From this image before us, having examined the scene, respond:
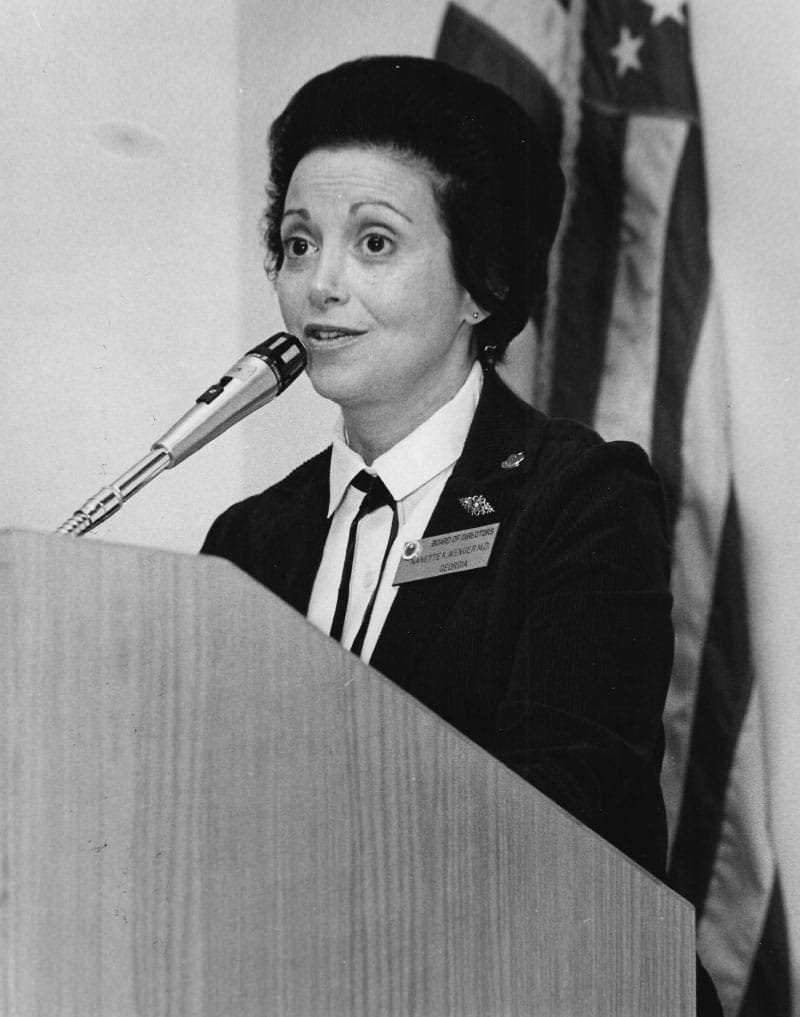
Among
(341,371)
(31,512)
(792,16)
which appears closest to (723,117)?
(792,16)

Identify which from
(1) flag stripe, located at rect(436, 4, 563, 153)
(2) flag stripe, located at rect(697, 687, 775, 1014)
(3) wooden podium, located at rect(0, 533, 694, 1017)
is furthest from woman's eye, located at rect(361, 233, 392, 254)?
(3) wooden podium, located at rect(0, 533, 694, 1017)

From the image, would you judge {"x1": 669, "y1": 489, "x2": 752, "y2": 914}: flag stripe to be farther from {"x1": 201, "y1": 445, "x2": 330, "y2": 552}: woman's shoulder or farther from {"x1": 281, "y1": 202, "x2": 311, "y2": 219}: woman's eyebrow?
{"x1": 281, "y1": 202, "x2": 311, "y2": 219}: woman's eyebrow

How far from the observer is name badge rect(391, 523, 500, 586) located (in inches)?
76.4

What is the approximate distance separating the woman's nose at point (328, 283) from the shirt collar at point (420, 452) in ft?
0.58

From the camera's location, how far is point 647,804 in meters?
1.95

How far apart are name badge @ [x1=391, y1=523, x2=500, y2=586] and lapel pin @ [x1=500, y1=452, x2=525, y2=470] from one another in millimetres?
109

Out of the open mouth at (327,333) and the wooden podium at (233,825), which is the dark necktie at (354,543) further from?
the wooden podium at (233,825)

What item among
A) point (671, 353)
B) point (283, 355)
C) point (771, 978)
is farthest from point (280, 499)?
point (771, 978)

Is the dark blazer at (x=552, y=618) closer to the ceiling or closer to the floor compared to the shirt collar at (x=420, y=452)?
closer to the floor

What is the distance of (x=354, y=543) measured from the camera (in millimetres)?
2082

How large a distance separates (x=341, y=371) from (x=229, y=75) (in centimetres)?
53

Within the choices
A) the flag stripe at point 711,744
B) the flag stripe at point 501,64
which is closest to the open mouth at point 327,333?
the flag stripe at point 501,64

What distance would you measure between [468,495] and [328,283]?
1.16 feet

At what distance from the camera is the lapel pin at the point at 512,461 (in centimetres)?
203
